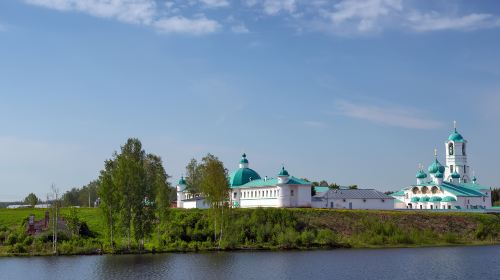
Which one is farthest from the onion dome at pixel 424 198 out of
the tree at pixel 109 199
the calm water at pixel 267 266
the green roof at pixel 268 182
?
the tree at pixel 109 199

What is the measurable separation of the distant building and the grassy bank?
337 inches

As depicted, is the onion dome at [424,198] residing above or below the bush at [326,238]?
above

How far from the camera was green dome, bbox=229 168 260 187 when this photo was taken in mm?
93750

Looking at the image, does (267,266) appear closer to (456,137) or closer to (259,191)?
(259,191)

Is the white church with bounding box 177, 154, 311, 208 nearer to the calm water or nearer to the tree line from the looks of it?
the tree line

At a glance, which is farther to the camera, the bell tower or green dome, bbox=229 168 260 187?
the bell tower

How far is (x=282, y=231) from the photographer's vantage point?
218 ft

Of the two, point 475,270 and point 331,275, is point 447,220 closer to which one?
point 475,270

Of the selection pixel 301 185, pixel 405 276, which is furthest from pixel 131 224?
pixel 301 185

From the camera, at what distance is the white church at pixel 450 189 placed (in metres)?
97.6

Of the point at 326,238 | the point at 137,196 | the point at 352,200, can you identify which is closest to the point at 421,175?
the point at 352,200

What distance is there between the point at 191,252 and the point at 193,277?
57.7ft

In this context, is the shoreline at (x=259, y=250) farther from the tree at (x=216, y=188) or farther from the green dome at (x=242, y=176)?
the green dome at (x=242, y=176)

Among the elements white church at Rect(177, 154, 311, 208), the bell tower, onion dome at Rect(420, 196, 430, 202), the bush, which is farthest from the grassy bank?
the bell tower
